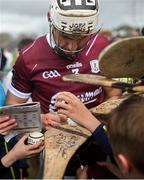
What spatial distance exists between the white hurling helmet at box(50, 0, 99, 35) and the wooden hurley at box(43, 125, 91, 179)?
2.08 ft

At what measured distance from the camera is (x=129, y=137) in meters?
1.67

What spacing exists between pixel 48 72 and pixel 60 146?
3.02 feet

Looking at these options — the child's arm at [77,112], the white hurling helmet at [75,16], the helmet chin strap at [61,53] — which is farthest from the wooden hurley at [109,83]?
the helmet chin strap at [61,53]

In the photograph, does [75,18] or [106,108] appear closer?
[106,108]

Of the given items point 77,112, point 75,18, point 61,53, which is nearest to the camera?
point 77,112

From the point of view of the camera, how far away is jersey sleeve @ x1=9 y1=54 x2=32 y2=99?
10.2 feet

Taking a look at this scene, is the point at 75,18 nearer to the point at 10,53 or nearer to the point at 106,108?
the point at 106,108

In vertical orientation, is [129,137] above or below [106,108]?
above

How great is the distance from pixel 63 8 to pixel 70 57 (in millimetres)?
378

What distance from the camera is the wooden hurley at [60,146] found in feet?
6.97

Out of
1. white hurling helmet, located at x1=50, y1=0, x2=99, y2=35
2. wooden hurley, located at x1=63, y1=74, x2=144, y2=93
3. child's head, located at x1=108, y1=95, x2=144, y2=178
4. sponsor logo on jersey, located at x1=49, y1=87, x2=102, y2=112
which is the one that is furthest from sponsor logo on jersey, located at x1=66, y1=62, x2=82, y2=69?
child's head, located at x1=108, y1=95, x2=144, y2=178

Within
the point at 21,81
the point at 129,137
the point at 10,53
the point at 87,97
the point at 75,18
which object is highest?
the point at 75,18

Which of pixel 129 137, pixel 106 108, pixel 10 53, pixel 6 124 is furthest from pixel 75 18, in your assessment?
pixel 10 53

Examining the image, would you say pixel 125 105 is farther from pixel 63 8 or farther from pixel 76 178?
pixel 63 8
